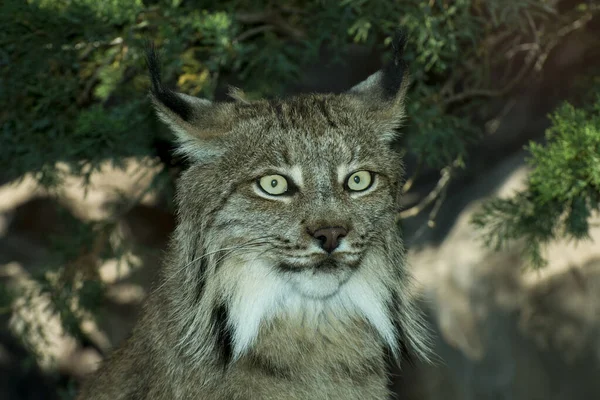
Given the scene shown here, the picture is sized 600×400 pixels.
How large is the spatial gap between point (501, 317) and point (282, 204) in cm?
319

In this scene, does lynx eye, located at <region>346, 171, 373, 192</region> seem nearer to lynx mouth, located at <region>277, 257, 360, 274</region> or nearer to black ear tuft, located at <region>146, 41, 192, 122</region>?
lynx mouth, located at <region>277, 257, 360, 274</region>

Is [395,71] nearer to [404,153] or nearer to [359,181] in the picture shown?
[359,181]

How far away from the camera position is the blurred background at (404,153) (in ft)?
13.7

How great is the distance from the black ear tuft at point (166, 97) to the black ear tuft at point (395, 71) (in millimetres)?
823

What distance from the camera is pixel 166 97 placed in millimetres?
2912

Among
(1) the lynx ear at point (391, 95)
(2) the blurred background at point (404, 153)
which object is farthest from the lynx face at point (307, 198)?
(2) the blurred background at point (404, 153)

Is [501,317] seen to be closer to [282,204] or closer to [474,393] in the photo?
[474,393]

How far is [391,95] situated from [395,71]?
0.10 meters

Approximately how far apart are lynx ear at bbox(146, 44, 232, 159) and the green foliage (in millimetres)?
1493

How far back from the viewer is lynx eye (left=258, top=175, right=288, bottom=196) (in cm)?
297

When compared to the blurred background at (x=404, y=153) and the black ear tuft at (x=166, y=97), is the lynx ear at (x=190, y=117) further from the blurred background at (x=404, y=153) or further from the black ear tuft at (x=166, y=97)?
the blurred background at (x=404, y=153)

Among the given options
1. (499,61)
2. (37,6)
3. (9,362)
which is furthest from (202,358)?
(9,362)

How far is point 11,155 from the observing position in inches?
185

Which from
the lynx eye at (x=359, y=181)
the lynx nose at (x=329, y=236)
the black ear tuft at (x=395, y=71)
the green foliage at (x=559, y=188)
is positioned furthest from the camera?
the green foliage at (x=559, y=188)
